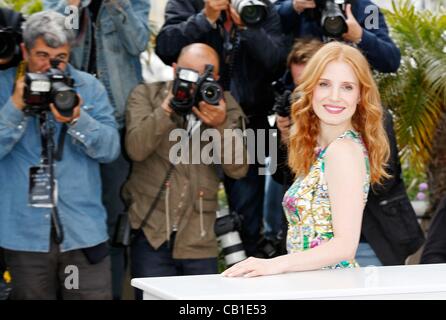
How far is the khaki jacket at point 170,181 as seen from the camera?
213 inches

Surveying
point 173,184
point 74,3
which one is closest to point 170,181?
point 173,184

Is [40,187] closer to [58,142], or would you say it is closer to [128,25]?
[58,142]

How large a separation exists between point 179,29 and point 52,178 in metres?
1.23

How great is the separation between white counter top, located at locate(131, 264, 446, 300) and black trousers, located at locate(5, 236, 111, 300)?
213 cm

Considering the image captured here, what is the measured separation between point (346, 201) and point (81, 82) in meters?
2.43

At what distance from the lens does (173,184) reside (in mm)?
5484

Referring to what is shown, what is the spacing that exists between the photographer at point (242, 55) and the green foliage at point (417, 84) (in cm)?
114

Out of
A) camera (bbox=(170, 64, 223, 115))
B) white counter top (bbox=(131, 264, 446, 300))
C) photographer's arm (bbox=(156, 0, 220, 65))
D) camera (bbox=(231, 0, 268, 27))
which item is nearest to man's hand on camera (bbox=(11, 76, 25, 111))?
camera (bbox=(170, 64, 223, 115))

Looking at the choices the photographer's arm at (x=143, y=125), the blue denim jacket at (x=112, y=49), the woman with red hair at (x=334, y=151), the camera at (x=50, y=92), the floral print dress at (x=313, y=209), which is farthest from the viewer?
the blue denim jacket at (x=112, y=49)

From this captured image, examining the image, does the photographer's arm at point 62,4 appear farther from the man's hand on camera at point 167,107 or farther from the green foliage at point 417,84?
the green foliage at point 417,84

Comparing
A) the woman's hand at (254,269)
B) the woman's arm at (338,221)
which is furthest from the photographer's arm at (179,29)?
the woman's hand at (254,269)
